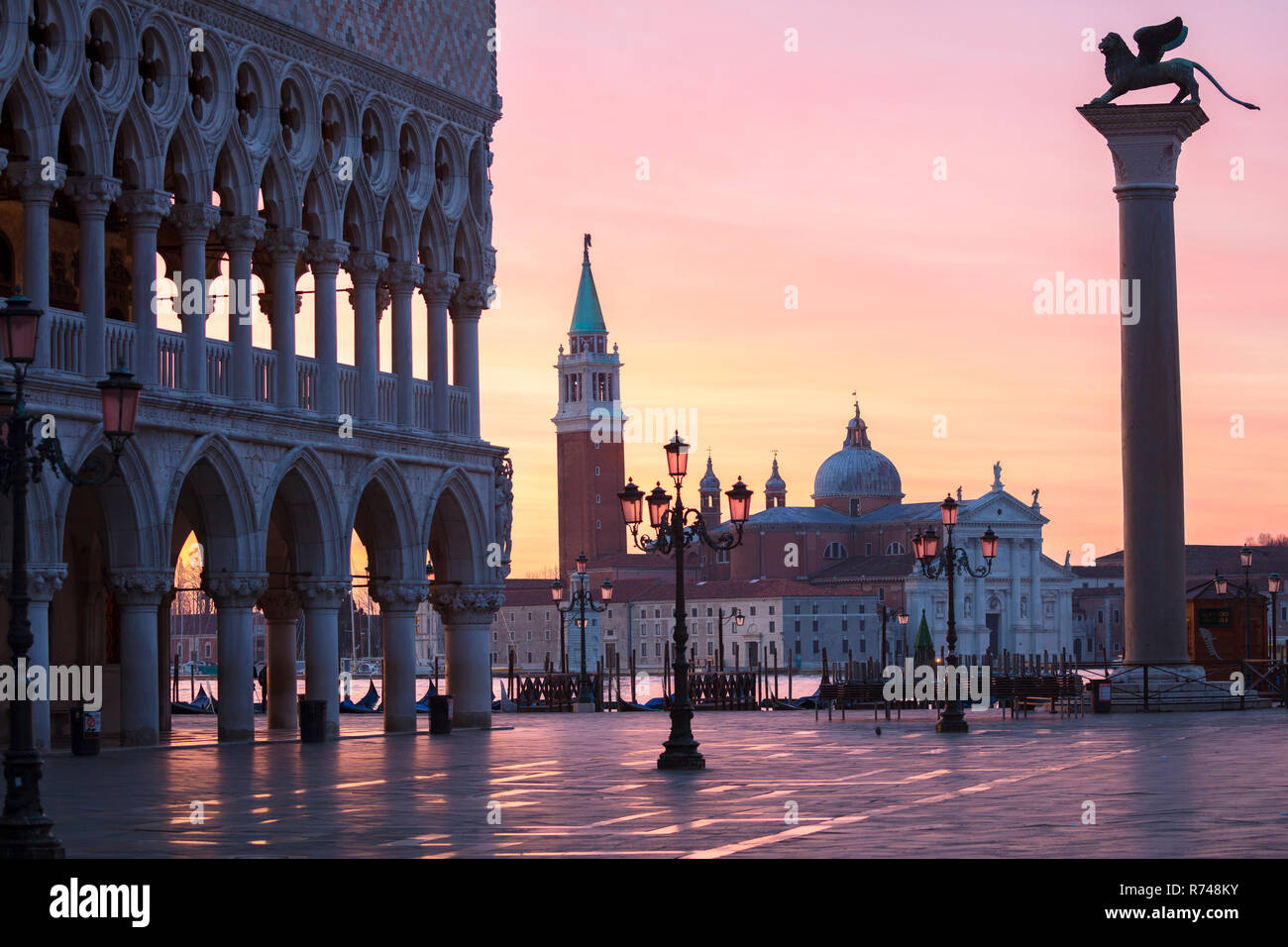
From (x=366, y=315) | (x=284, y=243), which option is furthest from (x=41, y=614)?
(x=366, y=315)

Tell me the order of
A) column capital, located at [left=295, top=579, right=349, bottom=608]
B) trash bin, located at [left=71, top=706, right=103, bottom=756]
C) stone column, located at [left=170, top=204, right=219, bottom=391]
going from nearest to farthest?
trash bin, located at [left=71, top=706, right=103, bottom=756]
stone column, located at [left=170, top=204, right=219, bottom=391]
column capital, located at [left=295, top=579, right=349, bottom=608]

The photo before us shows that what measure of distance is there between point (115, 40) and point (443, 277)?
28.4ft

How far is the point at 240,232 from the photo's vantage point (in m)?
31.4

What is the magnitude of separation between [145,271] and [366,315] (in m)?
5.67

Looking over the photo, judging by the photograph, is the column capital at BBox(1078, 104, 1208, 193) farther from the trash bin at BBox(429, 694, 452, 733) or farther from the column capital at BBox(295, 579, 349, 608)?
the column capital at BBox(295, 579, 349, 608)

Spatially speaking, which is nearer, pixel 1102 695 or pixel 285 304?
pixel 285 304

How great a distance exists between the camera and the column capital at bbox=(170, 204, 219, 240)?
30.4 metres

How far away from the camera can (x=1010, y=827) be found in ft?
54.1

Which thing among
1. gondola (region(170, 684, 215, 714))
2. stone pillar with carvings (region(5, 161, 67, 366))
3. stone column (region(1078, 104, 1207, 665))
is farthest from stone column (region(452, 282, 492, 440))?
gondola (region(170, 684, 215, 714))

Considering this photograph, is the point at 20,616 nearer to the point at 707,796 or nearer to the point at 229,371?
the point at 707,796

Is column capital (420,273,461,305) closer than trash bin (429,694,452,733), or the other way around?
trash bin (429,694,452,733)

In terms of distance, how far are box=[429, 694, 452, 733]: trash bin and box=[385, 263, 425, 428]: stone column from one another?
4.47 meters

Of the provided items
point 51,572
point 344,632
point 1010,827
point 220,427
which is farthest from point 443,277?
point 344,632

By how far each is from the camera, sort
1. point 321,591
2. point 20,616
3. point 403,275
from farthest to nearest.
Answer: point 403,275 → point 321,591 → point 20,616
